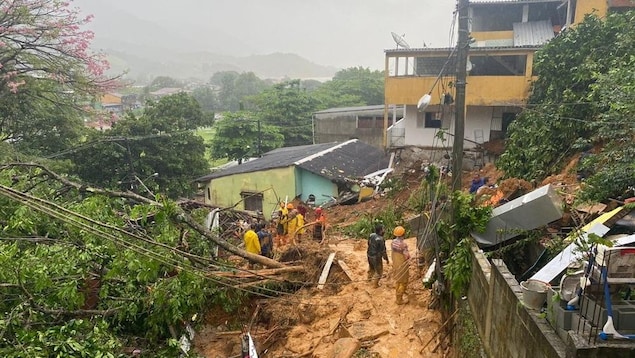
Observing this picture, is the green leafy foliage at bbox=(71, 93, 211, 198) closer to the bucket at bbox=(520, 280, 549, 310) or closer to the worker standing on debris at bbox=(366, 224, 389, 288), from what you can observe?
the worker standing on debris at bbox=(366, 224, 389, 288)

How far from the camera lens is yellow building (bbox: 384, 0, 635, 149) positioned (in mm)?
17016

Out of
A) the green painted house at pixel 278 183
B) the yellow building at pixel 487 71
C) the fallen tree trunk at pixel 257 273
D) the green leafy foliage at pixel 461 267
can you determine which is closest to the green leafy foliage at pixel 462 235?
the green leafy foliage at pixel 461 267

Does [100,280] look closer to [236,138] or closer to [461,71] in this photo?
[461,71]

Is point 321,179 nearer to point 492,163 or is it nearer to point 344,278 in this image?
point 492,163

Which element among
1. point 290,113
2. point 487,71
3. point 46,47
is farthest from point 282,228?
point 290,113

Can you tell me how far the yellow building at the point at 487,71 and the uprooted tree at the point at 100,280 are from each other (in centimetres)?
1081

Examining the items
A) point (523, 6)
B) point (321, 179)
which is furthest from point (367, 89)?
point (321, 179)

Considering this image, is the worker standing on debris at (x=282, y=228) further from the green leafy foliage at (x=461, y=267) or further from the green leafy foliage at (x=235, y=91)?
the green leafy foliage at (x=235, y=91)

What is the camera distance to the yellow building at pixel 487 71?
1702 cm

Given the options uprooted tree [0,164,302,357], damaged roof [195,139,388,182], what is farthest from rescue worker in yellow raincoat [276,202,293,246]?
damaged roof [195,139,388,182]

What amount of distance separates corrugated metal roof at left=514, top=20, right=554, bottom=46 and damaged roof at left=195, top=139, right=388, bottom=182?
350 inches

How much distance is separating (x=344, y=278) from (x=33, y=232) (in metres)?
6.11

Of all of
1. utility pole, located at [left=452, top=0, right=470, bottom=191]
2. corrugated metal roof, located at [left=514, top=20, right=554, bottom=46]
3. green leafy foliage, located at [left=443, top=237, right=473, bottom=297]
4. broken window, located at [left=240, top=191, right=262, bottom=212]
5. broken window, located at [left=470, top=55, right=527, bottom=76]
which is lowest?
broken window, located at [left=240, top=191, right=262, bottom=212]

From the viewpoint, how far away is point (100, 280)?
6.89m
